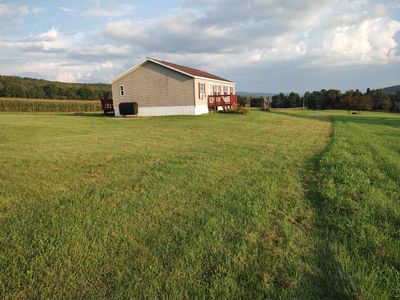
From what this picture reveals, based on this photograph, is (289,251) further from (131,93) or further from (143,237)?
(131,93)

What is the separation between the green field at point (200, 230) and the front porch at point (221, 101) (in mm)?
21031

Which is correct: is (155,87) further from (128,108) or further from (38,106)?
(38,106)

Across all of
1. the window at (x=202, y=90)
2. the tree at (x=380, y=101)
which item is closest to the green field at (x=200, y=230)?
the window at (x=202, y=90)

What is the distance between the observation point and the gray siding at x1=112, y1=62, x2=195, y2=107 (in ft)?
79.8

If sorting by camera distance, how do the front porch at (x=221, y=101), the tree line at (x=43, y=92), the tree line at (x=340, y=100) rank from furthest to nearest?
1. the tree line at (x=43, y=92)
2. the tree line at (x=340, y=100)
3. the front porch at (x=221, y=101)

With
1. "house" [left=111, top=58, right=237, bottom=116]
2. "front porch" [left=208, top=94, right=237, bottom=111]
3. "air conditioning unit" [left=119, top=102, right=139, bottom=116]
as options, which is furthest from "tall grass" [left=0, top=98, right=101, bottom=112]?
"front porch" [left=208, top=94, right=237, bottom=111]

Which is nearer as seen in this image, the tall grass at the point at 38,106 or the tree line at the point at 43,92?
the tall grass at the point at 38,106

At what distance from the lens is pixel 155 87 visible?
25.4 m

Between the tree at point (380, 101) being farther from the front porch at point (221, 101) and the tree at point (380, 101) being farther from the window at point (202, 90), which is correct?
the window at point (202, 90)

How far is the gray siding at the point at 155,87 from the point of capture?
24328 mm

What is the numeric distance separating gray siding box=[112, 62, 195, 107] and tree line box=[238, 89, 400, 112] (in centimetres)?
2518

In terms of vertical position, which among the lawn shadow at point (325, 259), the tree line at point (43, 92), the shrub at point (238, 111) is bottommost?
the lawn shadow at point (325, 259)

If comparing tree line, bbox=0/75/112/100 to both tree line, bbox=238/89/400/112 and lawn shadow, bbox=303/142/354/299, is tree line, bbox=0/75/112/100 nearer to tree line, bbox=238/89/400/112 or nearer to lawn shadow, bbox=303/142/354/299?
tree line, bbox=238/89/400/112

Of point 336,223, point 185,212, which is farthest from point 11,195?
point 336,223
